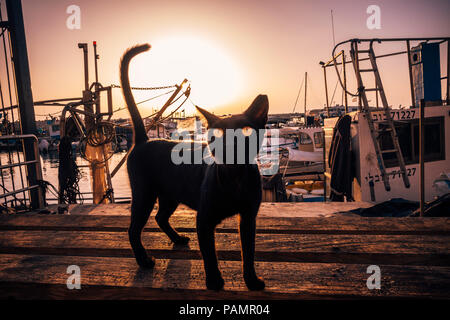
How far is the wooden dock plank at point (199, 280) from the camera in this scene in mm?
1455

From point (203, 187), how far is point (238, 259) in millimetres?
699

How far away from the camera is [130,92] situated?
2.21 meters

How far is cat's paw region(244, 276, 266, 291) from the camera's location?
4.98ft

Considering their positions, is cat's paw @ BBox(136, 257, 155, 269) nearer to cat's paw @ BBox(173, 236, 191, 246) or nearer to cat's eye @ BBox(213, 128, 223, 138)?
cat's paw @ BBox(173, 236, 191, 246)

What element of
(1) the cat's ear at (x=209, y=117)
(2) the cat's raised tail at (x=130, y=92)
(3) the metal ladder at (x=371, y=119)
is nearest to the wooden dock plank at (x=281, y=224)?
(2) the cat's raised tail at (x=130, y=92)

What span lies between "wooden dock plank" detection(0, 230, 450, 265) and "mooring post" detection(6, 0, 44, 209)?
2.86 meters

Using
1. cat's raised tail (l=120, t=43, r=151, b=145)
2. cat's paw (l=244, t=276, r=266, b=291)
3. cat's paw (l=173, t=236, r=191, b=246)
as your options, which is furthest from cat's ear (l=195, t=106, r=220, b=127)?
cat's paw (l=173, t=236, r=191, b=246)

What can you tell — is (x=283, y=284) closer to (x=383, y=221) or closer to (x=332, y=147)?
(x=383, y=221)

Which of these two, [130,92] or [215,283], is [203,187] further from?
[130,92]

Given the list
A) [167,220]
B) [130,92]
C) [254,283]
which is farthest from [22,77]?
[254,283]
